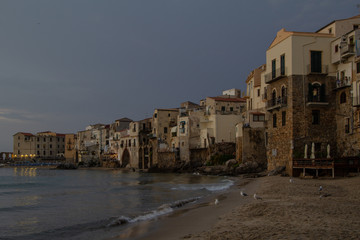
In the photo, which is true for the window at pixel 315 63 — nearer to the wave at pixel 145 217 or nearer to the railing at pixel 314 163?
the railing at pixel 314 163

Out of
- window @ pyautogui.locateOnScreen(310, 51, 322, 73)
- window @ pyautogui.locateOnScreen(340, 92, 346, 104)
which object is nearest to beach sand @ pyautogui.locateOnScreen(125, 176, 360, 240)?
window @ pyautogui.locateOnScreen(340, 92, 346, 104)

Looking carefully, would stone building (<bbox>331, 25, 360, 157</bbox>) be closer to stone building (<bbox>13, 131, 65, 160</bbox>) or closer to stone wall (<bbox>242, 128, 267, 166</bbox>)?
stone wall (<bbox>242, 128, 267, 166</bbox>)

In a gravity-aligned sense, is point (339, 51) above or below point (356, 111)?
above

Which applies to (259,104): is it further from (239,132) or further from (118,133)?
(118,133)

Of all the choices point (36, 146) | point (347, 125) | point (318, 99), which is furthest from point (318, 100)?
point (36, 146)

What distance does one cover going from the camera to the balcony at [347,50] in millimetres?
30453

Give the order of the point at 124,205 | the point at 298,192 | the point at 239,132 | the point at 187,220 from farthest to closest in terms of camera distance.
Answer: the point at 239,132
the point at 124,205
the point at 298,192
the point at 187,220

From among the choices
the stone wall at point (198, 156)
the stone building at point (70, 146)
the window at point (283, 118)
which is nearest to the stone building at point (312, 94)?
the window at point (283, 118)

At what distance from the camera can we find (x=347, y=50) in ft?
100

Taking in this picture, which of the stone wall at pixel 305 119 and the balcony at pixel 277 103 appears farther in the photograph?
the balcony at pixel 277 103

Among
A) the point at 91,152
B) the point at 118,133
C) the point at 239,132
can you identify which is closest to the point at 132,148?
the point at 118,133

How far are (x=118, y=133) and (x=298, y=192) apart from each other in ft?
265

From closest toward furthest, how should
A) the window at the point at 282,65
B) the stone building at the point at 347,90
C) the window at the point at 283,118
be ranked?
the stone building at the point at 347,90
the window at the point at 282,65
the window at the point at 283,118

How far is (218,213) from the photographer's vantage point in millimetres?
16172
